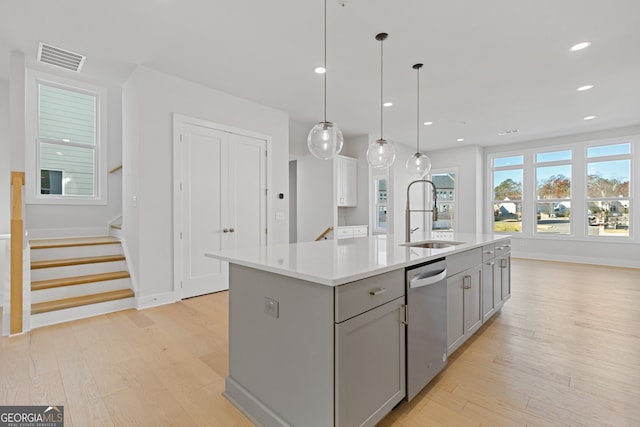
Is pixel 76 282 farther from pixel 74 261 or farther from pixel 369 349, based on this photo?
pixel 369 349

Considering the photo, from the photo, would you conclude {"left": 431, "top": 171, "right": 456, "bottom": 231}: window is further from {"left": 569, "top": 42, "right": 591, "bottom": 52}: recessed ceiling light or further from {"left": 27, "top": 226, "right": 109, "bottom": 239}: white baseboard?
{"left": 27, "top": 226, "right": 109, "bottom": 239}: white baseboard

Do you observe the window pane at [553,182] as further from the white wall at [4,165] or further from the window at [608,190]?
the white wall at [4,165]

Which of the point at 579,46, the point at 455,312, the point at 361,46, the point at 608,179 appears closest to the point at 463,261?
the point at 455,312

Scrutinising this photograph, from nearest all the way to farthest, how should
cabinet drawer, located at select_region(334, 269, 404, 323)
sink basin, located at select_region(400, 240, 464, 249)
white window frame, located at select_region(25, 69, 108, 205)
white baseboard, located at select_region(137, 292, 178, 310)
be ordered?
cabinet drawer, located at select_region(334, 269, 404, 323) < sink basin, located at select_region(400, 240, 464, 249) < white baseboard, located at select_region(137, 292, 178, 310) < white window frame, located at select_region(25, 69, 108, 205)

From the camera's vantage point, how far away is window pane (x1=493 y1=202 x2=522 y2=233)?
7588 mm

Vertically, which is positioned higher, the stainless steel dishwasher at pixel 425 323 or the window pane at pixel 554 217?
the window pane at pixel 554 217

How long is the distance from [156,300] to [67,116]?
354 centimetres

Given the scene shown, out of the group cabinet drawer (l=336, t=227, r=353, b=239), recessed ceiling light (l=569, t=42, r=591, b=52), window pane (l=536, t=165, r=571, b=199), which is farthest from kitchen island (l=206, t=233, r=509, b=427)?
window pane (l=536, t=165, r=571, b=199)

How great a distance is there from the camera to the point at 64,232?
4.68m

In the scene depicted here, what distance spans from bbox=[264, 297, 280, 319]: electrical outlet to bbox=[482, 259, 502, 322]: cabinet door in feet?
6.96

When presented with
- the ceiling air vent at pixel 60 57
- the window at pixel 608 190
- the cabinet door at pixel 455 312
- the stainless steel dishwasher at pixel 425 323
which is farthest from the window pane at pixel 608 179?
the ceiling air vent at pixel 60 57

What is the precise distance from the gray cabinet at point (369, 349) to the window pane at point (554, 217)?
7430 mm

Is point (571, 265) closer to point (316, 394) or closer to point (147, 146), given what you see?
point (316, 394)

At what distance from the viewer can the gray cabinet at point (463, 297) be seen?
2189mm
